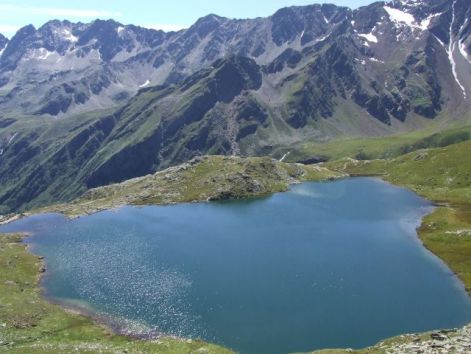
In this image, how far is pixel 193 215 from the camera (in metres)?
181

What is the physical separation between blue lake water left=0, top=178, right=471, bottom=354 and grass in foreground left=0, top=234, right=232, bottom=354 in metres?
5.73

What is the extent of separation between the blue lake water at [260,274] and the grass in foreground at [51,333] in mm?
5734

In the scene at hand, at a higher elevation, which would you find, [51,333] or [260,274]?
[260,274]

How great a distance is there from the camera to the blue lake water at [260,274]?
88.0m

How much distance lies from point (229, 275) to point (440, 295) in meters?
43.7

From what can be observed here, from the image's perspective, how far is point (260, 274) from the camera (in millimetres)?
114125

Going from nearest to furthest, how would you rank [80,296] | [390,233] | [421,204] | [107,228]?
1. [80,296]
2. [390,233]
3. [107,228]
4. [421,204]

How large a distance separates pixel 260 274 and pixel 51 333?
4638cm

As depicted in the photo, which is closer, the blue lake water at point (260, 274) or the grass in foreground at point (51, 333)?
the grass in foreground at point (51, 333)

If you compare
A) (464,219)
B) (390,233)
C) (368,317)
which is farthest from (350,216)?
(368,317)

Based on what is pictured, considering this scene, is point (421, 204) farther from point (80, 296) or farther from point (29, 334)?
point (29, 334)

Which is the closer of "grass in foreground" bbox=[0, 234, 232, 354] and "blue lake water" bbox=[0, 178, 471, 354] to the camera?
"grass in foreground" bbox=[0, 234, 232, 354]

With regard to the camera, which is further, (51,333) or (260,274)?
(260,274)

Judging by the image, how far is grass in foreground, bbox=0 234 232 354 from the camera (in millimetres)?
76938
